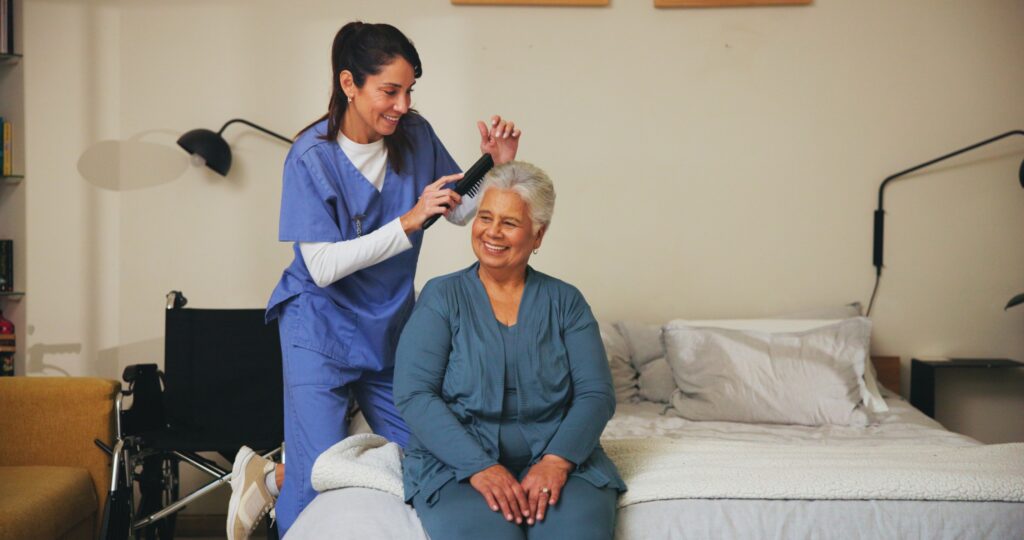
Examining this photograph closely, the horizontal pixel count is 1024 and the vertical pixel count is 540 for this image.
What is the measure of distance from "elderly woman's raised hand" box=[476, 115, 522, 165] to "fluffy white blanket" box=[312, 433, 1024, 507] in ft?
2.34

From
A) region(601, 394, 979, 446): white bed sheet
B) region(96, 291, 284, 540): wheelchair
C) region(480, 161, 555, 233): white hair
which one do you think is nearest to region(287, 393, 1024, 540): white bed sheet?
region(480, 161, 555, 233): white hair

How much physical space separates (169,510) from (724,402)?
175 cm

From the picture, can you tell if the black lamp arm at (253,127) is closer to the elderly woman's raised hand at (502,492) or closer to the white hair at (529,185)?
the white hair at (529,185)

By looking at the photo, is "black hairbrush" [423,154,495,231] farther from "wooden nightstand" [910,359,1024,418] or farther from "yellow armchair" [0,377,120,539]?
"wooden nightstand" [910,359,1024,418]

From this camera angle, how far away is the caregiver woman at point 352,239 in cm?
214

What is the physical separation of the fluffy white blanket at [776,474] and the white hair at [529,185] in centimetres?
56

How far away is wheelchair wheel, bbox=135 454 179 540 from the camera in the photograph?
3033 millimetres

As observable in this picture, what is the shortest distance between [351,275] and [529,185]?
489 millimetres

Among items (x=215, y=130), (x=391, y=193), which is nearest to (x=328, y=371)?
(x=391, y=193)

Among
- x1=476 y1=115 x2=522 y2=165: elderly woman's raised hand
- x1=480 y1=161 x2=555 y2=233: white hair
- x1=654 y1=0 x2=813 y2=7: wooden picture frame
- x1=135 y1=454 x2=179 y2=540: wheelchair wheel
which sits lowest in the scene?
x1=135 y1=454 x2=179 y2=540: wheelchair wheel

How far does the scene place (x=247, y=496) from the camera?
226cm

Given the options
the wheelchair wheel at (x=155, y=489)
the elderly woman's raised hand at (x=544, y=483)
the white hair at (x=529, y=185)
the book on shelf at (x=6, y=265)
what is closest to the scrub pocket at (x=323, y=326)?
the white hair at (x=529, y=185)

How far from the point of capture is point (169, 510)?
2881 millimetres

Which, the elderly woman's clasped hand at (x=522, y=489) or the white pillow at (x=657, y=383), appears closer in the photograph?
the elderly woman's clasped hand at (x=522, y=489)
